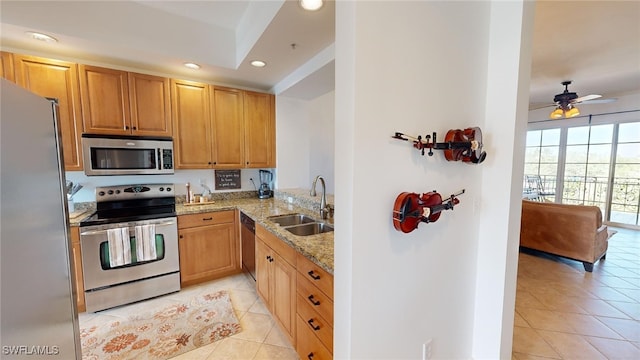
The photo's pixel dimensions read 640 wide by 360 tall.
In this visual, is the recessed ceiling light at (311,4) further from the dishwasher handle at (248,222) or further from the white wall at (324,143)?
the white wall at (324,143)

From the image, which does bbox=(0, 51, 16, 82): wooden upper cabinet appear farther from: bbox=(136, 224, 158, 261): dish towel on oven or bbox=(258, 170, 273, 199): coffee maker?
bbox=(258, 170, 273, 199): coffee maker

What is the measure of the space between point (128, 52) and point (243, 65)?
999mm

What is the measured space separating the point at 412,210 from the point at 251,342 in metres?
1.74

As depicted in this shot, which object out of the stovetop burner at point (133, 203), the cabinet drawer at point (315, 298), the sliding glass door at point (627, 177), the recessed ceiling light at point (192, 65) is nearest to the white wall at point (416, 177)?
the cabinet drawer at point (315, 298)

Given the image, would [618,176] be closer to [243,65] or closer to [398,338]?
[398,338]

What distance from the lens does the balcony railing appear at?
16.4 feet

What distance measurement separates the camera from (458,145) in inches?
46.3

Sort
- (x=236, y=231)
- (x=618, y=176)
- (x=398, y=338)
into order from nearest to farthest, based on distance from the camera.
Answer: (x=398, y=338) < (x=236, y=231) < (x=618, y=176)

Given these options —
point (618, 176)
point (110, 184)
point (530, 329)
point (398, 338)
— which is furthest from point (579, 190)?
point (110, 184)

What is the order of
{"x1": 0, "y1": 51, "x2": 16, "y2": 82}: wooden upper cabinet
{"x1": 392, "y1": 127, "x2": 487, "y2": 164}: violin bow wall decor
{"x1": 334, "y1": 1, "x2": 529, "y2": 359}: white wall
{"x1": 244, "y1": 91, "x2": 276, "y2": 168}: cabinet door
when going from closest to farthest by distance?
{"x1": 334, "y1": 1, "x2": 529, "y2": 359}: white wall → {"x1": 392, "y1": 127, "x2": 487, "y2": 164}: violin bow wall decor → {"x1": 0, "y1": 51, "x2": 16, "y2": 82}: wooden upper cabinet → {"x1": 244, "y1": 91, "x2": 276, "y2": 168}: cabinet door

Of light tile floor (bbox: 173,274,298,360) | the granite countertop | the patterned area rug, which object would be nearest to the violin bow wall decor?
the granite countertop

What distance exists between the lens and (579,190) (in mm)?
5621

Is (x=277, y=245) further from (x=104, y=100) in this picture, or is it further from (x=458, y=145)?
(x=104, y=100)

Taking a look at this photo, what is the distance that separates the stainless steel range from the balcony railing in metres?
7.93
